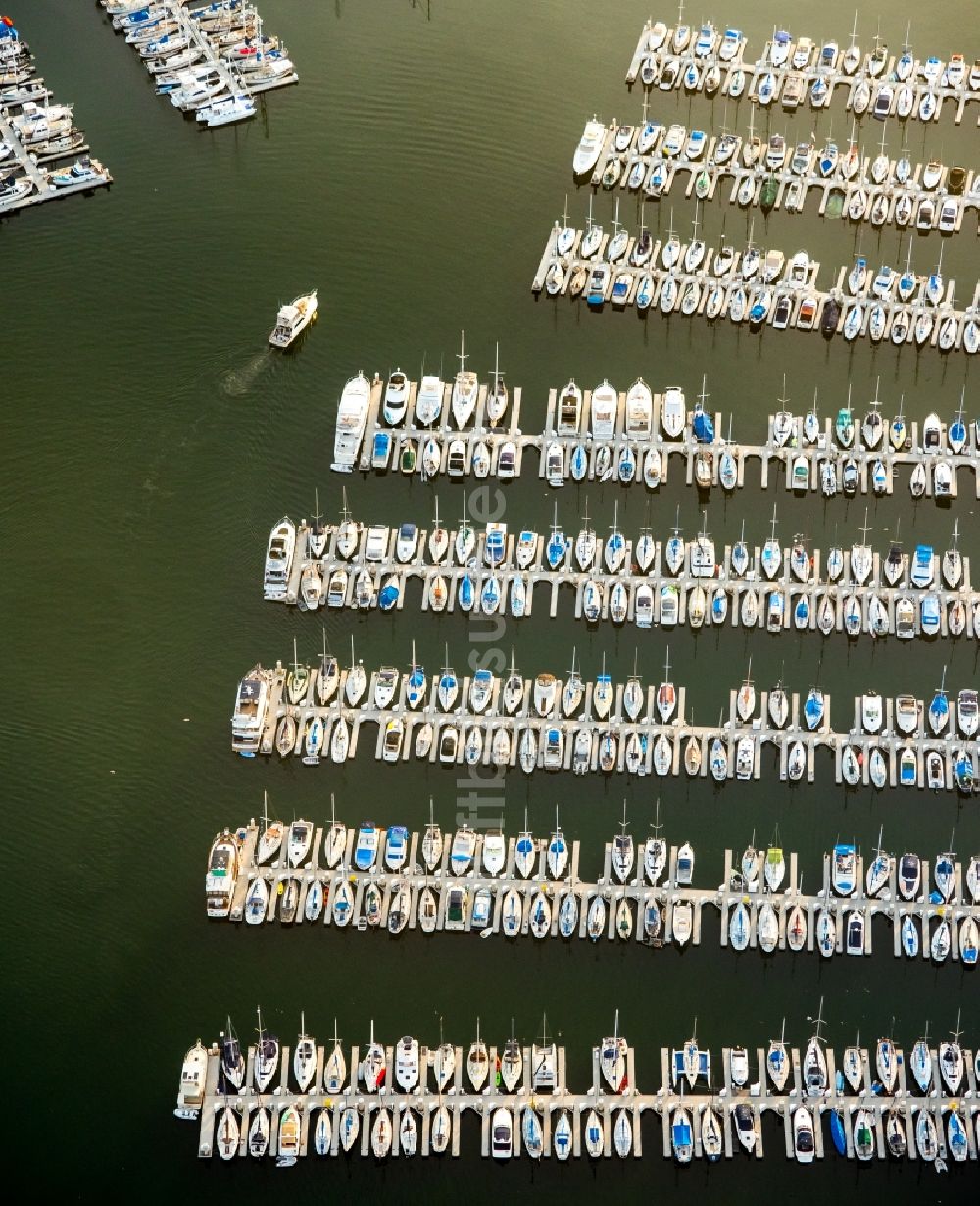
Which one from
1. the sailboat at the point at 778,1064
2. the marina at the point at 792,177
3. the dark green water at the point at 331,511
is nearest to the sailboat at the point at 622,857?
the dark green water at the point at 331,511

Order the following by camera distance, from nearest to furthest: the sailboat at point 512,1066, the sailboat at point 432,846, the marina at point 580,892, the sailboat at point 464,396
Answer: the sailboat at point 512,1066 < the marina at point 580,892 < the sailboat at point 432,846 < the sailboat at point 464,396

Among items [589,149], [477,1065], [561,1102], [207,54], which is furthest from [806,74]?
[561,1102]

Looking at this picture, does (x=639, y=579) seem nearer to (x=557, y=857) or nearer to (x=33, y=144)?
(x=557, y=857)

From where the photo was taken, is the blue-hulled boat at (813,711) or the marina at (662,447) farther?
the marina at (662,447)

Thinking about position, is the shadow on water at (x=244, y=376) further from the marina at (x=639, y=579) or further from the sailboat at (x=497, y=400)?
the sailboat at (x=497, y=400)

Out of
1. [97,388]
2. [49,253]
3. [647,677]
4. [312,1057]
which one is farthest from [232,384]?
[312,1057]

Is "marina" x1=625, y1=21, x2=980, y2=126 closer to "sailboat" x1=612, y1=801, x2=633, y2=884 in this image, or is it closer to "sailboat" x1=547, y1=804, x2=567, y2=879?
"sailboat" x1=612, y1=801, x2=633, y2=884

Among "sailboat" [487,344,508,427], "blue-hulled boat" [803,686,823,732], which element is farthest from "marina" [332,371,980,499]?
"blue-hulled boat" [803,686,823,732]
